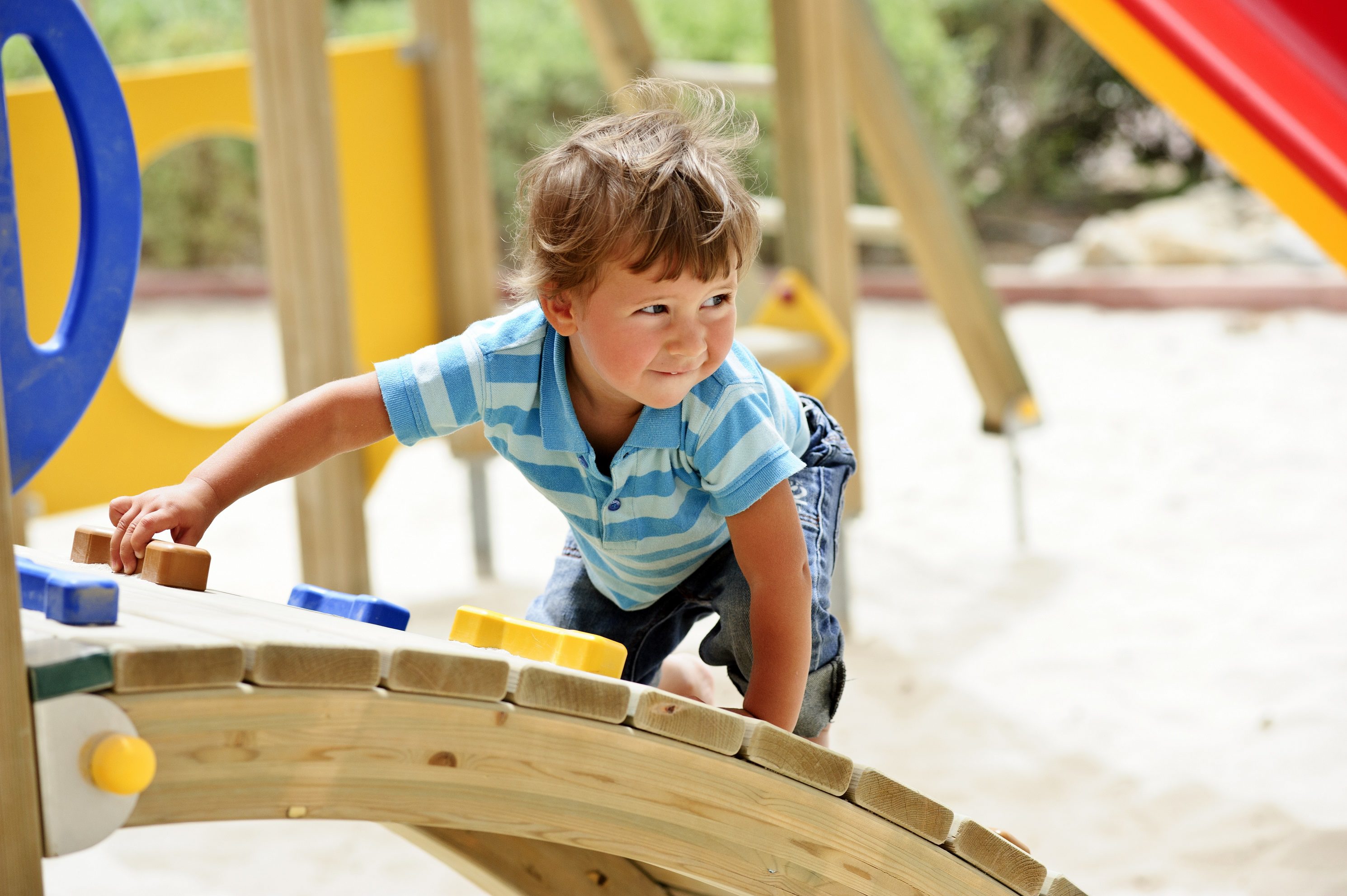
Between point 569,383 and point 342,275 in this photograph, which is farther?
point 342,275

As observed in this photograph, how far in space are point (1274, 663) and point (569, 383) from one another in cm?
198

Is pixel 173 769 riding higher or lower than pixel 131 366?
lower

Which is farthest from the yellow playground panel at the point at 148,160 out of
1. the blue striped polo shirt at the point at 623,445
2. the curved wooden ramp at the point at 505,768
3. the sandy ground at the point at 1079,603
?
the curved wooden ramp at the point at 505,768

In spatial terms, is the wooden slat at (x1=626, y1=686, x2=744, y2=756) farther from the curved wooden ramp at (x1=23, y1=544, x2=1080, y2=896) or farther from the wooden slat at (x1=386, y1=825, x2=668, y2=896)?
the wooden slat at (x1=386, y1=825, x2=668, y2=896)

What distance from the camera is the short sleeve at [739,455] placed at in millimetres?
1325

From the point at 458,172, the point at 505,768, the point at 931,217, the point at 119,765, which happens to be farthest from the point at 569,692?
the point at 931,217

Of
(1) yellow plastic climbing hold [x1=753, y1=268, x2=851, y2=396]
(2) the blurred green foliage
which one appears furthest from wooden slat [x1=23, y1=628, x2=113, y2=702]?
(2) the blurred green foliage

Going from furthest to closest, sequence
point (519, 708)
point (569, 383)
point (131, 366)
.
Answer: point (131, 366) < point (569, 383) < point (519, 708)

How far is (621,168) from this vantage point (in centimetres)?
127

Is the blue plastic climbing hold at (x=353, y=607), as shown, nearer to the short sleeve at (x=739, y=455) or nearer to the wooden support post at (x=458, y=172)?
the short sleeve at (x=739, y=455)

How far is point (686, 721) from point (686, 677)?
Result: 1.93 ft

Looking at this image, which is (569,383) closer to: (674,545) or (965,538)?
(674,545)

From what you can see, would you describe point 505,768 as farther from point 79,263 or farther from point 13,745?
→ point 79,263

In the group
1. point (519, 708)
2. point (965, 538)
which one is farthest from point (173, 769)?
point (965, 538)
